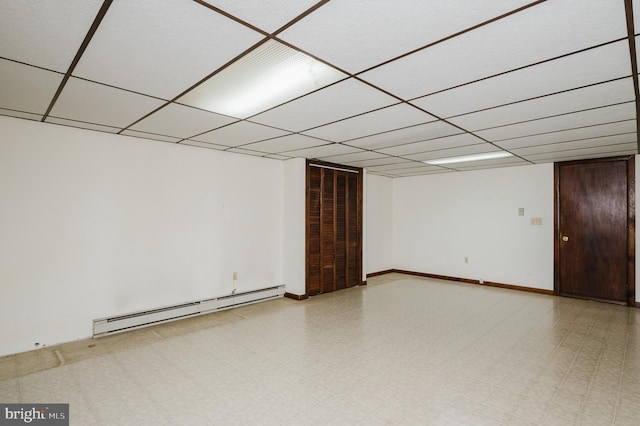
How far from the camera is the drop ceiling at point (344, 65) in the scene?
170 centimetres

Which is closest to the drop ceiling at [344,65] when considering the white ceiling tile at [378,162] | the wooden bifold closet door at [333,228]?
the white ceiling tile at [378,162]

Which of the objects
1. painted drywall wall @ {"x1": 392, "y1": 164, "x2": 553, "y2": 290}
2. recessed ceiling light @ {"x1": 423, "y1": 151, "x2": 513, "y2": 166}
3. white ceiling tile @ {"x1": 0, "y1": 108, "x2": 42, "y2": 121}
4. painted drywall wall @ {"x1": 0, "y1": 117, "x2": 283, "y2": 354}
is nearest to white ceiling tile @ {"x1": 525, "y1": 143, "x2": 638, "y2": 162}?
recessed ceiling light @ {"x1": 423, "y1": 151, "x2": 513, "y2": 166}

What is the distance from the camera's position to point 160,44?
200cm

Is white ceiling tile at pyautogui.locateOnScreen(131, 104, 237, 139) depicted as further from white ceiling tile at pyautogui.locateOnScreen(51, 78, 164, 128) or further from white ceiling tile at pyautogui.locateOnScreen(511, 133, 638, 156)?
white ceiling tile at pyautogui.locateOnScreen(511, 133, 638, 156)

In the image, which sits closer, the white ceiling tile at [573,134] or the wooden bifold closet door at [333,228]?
the white ceiling tile at [573,134]

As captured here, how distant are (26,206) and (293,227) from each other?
12.0ft

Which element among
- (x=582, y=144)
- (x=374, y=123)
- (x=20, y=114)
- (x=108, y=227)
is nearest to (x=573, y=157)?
(x=582, y=144)

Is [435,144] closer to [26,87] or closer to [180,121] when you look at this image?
[180,121]

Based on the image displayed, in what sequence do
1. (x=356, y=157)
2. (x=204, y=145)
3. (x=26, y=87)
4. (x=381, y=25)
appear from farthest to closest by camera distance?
1. (x=356, y=157)
2. (x=204, y=145)
3. (x=26, y=87)
4. (x=381, y=25)

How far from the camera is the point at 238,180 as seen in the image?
552 centimetres

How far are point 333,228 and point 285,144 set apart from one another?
2167 millimetres

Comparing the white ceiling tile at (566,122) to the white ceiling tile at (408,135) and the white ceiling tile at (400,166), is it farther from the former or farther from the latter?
the white ceiling tile at (400,166)

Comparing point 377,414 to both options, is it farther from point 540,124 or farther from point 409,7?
point 540,124

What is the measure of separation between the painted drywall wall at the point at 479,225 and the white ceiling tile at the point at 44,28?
7.14 m
